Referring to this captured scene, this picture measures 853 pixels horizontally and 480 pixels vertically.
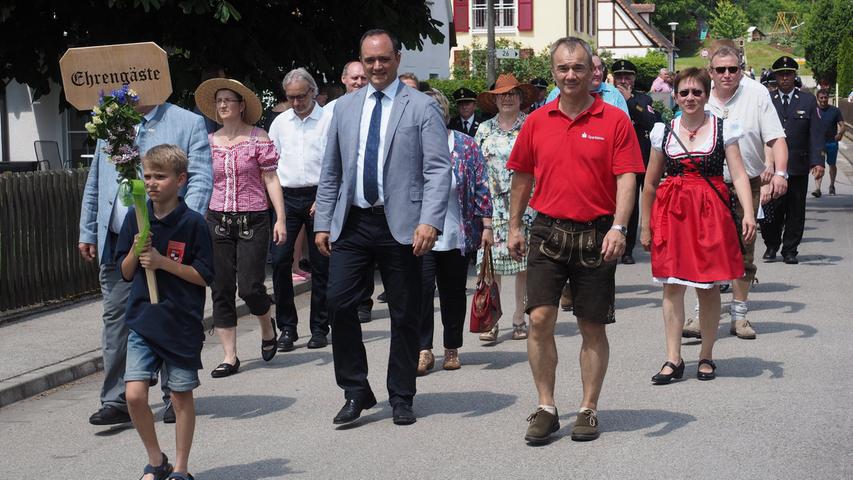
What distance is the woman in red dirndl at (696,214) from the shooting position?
8.24 meters

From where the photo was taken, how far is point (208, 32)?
14.5 metres

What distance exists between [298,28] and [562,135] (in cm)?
872

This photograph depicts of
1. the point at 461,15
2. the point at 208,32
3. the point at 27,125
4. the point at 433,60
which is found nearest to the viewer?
the point at 208,32

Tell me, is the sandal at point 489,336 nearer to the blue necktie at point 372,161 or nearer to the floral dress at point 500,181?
the floral dress at point 500,181

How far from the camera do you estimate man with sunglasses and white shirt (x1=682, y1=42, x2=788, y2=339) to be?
31.6ft

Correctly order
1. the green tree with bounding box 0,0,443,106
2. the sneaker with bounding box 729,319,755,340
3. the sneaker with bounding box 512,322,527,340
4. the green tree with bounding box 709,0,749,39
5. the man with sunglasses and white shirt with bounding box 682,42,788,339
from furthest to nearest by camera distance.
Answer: the green tree with bounding box 709,0,749,39 → the green tree with bounding box 0,0,443,106 → the sneaker with bounding box 512,322,527,340 → the sneaker with bounding box 729,319,755,340 → the man with sunglasses and white shirt with bounding box 682,42,788,339

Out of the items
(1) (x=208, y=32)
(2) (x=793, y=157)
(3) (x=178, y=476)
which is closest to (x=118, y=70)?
(3) (x=178, y=476)

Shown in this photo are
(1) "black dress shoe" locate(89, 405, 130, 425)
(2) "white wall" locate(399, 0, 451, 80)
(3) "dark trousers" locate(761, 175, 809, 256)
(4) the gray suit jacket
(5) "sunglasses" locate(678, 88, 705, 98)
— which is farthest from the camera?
(2) "white wall" locate(399, 0, 451, 80)

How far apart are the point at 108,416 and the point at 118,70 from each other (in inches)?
73.2

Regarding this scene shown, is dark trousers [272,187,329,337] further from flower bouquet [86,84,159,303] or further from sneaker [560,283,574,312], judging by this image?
flower bouquet [86,84,159,303]

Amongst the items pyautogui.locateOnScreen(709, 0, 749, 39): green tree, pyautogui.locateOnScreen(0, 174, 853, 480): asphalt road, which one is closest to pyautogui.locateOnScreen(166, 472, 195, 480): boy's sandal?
pyautogui.locateOnScreen(0, 174, 853, 480): asphalt road

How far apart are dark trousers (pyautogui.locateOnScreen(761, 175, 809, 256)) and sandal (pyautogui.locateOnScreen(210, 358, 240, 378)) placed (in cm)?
730

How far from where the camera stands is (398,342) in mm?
7309

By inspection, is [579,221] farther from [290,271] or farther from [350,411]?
[290,271]
